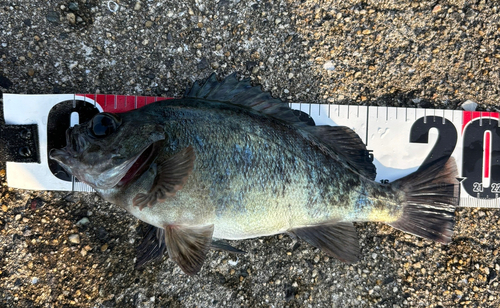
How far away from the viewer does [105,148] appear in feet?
6.28

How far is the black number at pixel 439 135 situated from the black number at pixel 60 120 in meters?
2.83

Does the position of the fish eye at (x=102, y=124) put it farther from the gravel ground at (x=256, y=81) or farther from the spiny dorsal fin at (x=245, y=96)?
the gravel ground at (x=256, y=81)

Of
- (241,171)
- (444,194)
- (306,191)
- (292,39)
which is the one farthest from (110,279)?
(444,194)

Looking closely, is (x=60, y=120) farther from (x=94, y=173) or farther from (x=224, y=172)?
(x=224, y=172)

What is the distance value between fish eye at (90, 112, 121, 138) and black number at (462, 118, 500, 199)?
2.88 metres

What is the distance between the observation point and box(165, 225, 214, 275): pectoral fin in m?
2.09

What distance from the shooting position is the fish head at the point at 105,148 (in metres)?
1.90

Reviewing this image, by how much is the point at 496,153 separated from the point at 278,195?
6.90ft

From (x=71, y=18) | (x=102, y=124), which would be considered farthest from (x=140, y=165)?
(x=71, y=18)

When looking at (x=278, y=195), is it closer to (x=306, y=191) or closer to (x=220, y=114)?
(x=306, y=191)

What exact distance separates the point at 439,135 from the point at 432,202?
25.3 inches

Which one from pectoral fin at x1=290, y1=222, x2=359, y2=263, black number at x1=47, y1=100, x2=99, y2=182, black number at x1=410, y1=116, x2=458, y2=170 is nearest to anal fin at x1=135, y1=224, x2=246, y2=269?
pectoral fin at x1=290, y1=222, x2=359, y2=263

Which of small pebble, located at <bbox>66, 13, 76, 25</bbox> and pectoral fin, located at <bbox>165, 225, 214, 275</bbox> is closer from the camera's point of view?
pectoral fin, located at <bbox>165, 225, 214, 275</bbox>

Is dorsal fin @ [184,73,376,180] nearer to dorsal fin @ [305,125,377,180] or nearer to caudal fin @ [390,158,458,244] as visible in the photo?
dorsal fin @ [305,125,377,180]
